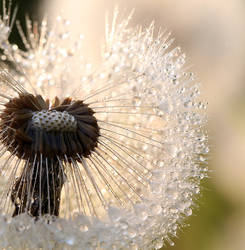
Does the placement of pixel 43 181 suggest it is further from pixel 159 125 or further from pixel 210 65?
pixel 210 65

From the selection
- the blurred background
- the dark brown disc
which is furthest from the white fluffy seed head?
the blurred background

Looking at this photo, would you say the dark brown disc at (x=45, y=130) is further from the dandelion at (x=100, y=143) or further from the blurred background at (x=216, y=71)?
the blurred background at (x=216, y=71)

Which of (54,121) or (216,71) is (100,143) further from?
(216,71)

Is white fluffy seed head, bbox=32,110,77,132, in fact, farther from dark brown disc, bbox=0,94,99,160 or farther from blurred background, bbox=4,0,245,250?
blurred background, bbox=4,0,245,250

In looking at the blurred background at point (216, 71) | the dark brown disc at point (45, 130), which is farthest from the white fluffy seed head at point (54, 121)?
the blurred background at point (216, 71)

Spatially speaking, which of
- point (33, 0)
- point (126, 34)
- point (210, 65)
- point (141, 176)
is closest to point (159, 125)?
point (141, 176)

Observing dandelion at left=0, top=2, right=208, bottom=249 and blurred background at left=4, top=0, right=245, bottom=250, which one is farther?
blurred background at left=4, top=0, right=245, bottom=250
